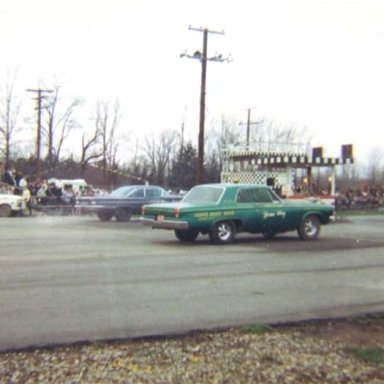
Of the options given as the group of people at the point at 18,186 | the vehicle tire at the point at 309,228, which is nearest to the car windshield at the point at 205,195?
the vehicle tire at the point at 309,228

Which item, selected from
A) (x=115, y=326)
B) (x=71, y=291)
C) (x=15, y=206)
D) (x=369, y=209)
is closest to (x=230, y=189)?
(x=71, y=291)

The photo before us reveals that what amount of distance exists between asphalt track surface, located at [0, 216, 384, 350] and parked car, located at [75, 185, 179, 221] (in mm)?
8345

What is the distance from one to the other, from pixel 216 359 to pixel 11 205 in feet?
77.8

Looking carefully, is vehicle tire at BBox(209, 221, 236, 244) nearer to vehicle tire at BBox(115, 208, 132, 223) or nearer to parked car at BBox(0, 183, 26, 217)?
vehicle tire at BBox(115, 208, 132, 223)

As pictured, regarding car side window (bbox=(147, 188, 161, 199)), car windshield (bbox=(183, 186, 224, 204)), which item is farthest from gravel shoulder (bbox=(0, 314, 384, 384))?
car side window (bbox=(147, 188, 161, 199))

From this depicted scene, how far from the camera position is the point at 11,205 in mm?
27922

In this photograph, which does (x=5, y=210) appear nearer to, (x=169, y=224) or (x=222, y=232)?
(x=169, y=224)

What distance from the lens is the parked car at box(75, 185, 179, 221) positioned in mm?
24984

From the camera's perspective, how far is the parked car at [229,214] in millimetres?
15508

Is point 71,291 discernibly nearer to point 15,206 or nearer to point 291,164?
point 15,206

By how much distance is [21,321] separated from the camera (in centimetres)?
706

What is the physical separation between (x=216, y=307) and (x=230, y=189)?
8.34 m

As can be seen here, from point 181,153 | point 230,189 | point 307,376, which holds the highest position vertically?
point 181,153

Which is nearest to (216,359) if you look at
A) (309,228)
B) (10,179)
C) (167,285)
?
(167,285)
